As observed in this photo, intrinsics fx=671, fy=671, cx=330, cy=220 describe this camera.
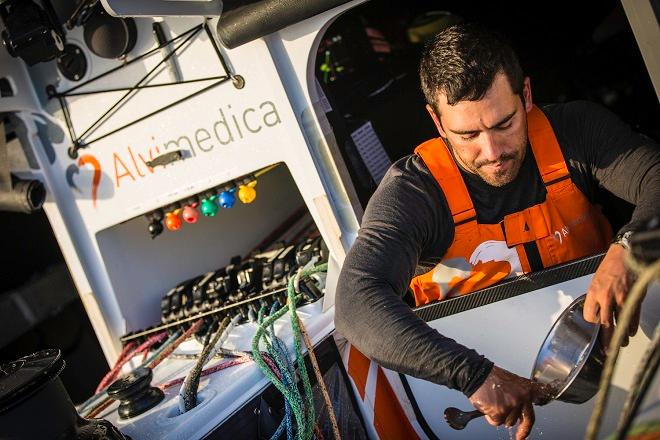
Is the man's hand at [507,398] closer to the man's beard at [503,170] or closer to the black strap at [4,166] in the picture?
the man's beard at [503,170]

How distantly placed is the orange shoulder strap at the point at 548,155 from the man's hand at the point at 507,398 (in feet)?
2.64

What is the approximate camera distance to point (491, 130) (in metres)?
2.13

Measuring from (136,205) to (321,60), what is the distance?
5.26ft

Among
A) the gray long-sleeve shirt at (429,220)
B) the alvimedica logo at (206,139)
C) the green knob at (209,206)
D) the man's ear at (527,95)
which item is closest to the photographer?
the gray long-sleeve shirt at (429,220)

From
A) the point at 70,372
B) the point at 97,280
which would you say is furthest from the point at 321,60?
the point at 70,372

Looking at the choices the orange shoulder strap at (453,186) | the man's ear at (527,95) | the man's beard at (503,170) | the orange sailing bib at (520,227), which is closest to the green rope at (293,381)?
the orange sailing bib at (520,227)

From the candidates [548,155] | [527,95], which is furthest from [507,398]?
[527,95]

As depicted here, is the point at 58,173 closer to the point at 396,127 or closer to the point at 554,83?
the point at 396,127

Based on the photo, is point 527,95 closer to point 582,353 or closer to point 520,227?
point 520,227

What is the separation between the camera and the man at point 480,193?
2061 mm

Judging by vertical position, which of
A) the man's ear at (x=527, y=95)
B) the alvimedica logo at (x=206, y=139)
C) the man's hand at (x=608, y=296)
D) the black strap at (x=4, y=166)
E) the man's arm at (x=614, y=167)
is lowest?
the man's hand at (x=608, y=296)

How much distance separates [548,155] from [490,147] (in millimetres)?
274

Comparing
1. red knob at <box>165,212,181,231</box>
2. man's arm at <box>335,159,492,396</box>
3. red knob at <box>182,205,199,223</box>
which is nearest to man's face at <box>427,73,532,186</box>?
man's arm at <box>335,159,492,396</box>

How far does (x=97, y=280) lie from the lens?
3.36 meters
